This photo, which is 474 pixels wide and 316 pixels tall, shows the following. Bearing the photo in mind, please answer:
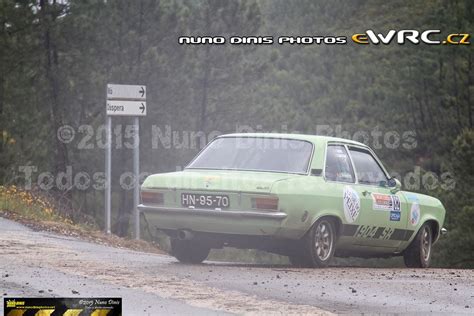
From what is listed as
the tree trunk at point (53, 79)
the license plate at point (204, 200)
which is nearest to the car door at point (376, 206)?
the license plate at point (204, 200)

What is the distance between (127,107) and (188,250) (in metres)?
→ 6.08

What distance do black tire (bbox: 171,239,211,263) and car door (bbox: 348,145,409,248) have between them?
6.08 feet

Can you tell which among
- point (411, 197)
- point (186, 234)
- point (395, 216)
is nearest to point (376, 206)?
point (395, 216)

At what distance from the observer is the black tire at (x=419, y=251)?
46.9 ft

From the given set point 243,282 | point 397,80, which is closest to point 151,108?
point 397,80

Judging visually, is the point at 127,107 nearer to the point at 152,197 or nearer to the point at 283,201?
the point at 152,197

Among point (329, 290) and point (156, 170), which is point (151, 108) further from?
point (329, 290)

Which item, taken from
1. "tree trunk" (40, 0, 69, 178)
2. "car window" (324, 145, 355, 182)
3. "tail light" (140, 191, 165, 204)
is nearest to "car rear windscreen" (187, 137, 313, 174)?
"car window" (324, 145, 355, 182)

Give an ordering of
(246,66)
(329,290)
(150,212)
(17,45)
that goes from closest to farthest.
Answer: (329,290) → (150,212) → (17,45) → (246,66)

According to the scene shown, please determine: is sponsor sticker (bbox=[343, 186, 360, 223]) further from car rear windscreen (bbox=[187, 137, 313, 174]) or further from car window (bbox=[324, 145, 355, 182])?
car rear windscreen (bbox=[187, 137, 313, 174])

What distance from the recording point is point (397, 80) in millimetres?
55125

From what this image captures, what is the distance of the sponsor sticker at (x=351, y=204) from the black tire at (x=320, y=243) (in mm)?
275

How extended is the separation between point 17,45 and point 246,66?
27.6 feet

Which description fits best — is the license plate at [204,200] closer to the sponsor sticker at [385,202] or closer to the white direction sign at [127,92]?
the sponsor sticker at [385,202]
